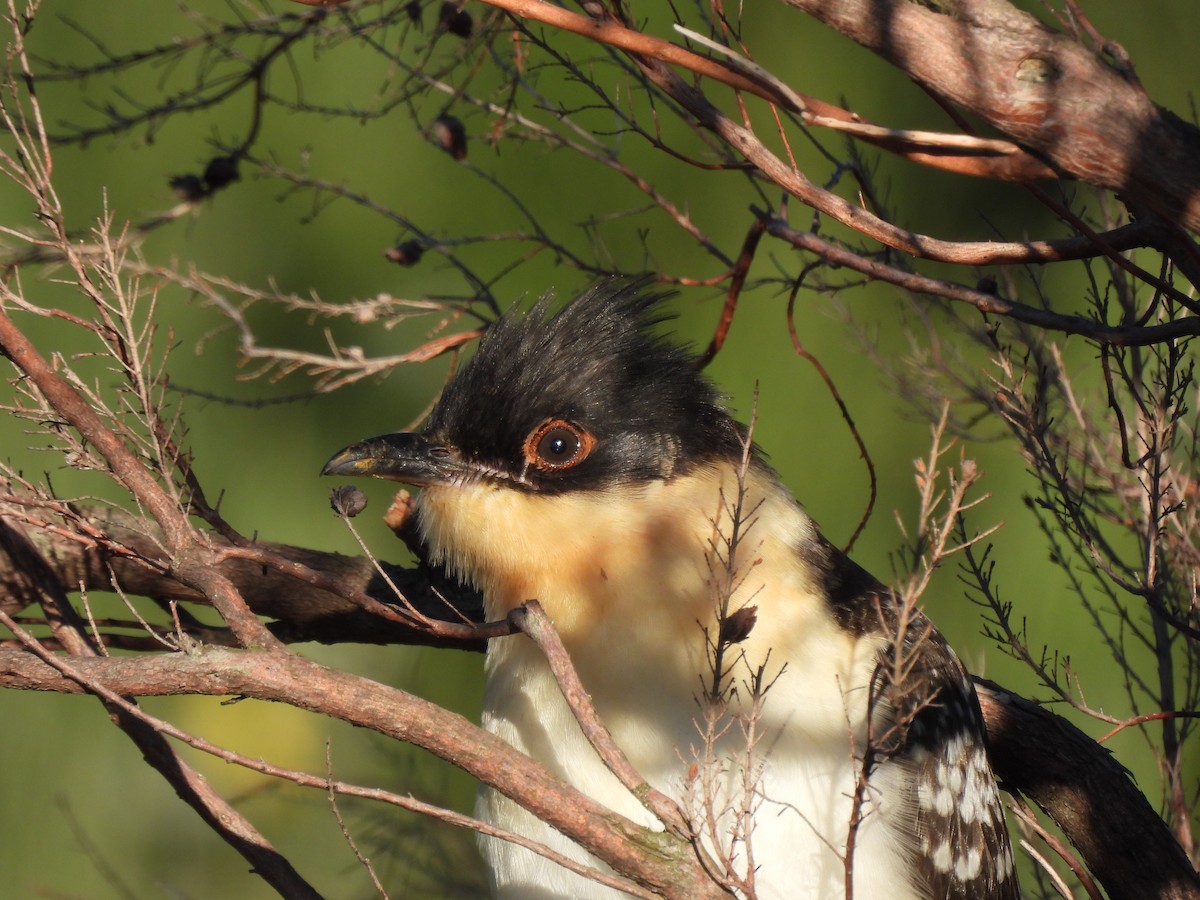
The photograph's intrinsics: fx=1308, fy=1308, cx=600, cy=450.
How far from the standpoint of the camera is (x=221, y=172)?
2.18 metres

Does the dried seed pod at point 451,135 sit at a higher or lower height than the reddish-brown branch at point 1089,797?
higher

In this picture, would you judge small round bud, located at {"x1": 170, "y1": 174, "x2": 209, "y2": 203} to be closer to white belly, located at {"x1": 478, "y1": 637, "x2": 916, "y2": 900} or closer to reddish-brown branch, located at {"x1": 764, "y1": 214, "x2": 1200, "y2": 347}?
white belly, located at {"x1": 478, "y1": 637, "x2": 916, "y2": 900}

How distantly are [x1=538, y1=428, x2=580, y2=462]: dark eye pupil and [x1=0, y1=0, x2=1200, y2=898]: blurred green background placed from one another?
1722 millimetres

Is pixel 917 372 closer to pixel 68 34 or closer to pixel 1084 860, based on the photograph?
pixel 1084 860

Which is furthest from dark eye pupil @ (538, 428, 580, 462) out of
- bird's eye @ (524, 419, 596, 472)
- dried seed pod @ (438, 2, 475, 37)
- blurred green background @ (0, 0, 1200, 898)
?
blurred green background @ (0, 0, 1200, 898)

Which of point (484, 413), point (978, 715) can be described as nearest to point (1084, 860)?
point (978, 715)

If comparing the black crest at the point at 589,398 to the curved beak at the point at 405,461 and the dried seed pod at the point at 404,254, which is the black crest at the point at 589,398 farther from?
the dried seed pod at the point at 404,254

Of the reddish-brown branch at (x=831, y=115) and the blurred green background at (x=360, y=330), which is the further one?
the blurred green background at (x=360, y=330)

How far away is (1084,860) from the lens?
6.33 ft

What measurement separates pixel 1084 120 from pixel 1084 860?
48.1 inches

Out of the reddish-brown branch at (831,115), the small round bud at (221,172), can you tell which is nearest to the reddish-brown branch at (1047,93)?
the reddish-brown branch at (831,115)

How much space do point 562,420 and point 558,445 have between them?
0.04 meters

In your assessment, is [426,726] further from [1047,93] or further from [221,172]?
[221,172]

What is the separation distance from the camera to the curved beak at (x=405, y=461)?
1980 millimetres
